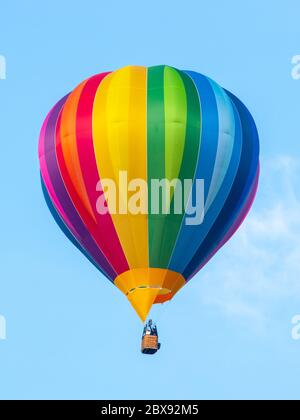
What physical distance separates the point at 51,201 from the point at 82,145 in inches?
67.6

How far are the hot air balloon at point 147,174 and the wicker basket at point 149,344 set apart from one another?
1.50 feet

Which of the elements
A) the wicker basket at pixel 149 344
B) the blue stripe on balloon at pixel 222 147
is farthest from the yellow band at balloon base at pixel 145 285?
the blue stripe on balloon at pixel 222 147

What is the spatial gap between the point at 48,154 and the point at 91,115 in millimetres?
1329

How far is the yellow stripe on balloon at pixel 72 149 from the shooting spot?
36.0 m

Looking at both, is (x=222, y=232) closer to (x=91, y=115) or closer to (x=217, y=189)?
A: (x=217, y=189)

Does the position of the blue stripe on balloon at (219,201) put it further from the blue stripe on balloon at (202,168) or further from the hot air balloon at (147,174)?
the blue stripe on balloon at (202,168)

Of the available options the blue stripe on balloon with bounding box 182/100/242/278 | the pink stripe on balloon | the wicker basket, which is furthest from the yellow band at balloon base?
the pink stripe on balloon

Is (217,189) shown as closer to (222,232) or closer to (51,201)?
(222,232)

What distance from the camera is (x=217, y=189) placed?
118ft

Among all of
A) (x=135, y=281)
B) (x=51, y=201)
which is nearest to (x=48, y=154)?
(x=51, y=201)

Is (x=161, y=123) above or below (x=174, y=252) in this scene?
above

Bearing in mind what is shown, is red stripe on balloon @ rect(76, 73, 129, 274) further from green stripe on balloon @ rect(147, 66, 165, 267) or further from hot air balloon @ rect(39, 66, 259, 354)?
green stripe on balloon @ rect(147, 66, 165, 267)

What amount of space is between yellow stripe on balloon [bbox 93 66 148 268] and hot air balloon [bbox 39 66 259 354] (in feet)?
0.06

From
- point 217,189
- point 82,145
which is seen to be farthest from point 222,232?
point 82,145
